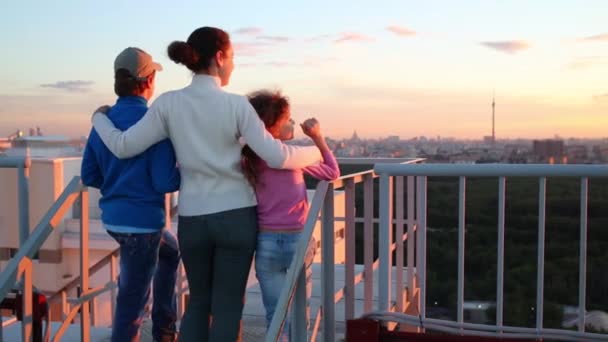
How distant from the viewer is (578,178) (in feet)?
10.1

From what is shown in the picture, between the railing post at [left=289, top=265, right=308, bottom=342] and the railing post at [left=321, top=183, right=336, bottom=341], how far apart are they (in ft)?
1.61

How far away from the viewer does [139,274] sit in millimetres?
2793

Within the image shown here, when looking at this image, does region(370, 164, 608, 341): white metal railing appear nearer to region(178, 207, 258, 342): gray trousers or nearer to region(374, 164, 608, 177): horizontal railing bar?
region(374, 164, 608, 177): horizontal railing bar

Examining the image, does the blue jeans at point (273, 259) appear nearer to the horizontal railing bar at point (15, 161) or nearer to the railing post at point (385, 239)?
the railing post at point (385, 239)

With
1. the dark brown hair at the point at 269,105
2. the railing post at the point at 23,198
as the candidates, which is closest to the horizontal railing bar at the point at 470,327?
Result: the dark brown hair at the point at 269,105

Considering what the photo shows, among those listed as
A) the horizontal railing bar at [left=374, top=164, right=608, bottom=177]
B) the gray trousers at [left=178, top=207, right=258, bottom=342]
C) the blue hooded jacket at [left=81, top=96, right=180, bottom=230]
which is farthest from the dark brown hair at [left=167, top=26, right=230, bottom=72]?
the horizontal railing bar at [left=374, top=164, right=608, bottom=177]

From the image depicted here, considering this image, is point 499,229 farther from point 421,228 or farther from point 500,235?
point 421,228

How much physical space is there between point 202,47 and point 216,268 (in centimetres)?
87

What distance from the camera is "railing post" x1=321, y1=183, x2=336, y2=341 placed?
318cm

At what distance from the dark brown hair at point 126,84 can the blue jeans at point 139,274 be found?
60cm

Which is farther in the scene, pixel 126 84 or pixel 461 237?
pixel 461 237

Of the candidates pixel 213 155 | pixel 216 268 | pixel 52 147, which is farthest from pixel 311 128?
pixel 52 147

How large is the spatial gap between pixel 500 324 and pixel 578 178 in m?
0.80

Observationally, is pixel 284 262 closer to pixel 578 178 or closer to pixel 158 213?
pixel 158 213
